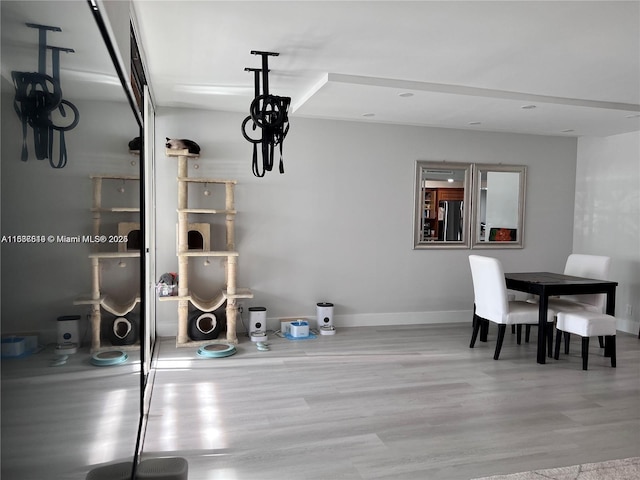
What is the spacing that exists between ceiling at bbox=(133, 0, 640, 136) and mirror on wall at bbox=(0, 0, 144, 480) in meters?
1.69

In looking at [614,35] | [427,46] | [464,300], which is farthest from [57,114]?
Result: [464,300]

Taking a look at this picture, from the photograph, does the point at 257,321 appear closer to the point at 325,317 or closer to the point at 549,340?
the point at 325,317

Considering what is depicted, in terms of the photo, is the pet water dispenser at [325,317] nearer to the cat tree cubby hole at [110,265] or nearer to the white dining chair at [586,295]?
Answer: the white dining chair at [586,295]

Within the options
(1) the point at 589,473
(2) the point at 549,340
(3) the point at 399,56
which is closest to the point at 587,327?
(2) the point at 549,340

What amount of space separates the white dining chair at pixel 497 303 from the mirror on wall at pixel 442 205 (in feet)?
4.03

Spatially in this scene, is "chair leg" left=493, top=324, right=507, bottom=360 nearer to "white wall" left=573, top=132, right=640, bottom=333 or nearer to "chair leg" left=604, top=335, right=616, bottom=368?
"chair leg" left=604, top=335, right=616, bottom=368

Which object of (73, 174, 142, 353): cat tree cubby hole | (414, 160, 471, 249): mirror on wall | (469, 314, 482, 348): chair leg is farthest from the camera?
(414, 160, 471, 249): mirror on wall

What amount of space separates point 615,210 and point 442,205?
2.09 metres

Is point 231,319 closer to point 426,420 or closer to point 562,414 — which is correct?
point 426,420

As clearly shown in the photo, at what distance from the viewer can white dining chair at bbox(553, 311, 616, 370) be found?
426cm

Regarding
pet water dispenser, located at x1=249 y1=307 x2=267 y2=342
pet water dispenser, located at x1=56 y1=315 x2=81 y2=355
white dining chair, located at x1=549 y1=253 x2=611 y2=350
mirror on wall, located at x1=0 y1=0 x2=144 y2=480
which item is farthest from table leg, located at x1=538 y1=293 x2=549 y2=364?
pet water dispenser, located at x1=56 y1=315 x2=81 y2=355

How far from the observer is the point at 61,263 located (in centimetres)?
83

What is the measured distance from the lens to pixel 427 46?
3.21 meters

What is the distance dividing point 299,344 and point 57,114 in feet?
14.3
